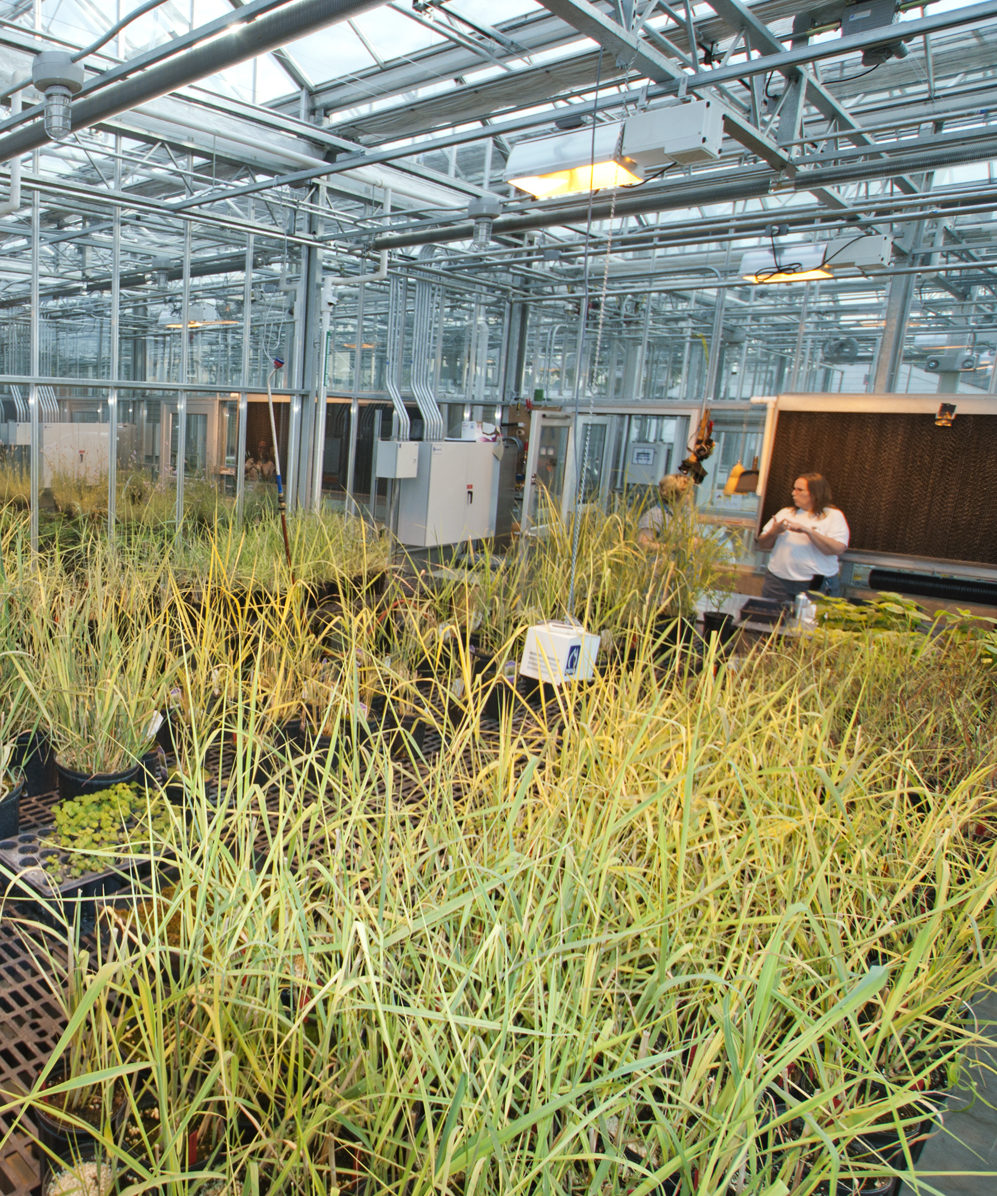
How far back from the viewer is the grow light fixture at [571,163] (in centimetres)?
283

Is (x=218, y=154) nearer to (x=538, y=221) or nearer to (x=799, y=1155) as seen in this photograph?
(x=538, y=221)

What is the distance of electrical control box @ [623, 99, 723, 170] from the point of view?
109 inches

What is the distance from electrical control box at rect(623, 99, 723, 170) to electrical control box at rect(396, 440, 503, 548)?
515cm

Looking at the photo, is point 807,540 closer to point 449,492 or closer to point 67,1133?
point 449,492

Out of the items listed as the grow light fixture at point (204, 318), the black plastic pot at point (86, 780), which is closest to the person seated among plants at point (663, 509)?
the black plastic pot at point (86, 780)

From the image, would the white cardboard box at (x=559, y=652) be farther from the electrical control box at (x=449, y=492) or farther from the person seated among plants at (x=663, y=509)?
the electrical control box at (x=449, y=492)

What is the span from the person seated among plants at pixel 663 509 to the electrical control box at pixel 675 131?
5.37ft

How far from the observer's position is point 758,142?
363 centimetres

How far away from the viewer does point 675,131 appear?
109 inches

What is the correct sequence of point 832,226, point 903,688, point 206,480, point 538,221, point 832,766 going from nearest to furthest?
1. point 832,766
2. point 903,688
3. point 538,221
4. point 832,226
5. point 206,480

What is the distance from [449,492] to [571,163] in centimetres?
580

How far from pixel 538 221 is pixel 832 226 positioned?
2444 mm

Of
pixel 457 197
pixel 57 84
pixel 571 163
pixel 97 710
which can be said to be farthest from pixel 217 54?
pixel 457 197

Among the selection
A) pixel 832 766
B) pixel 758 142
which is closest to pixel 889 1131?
pixel 832 766
